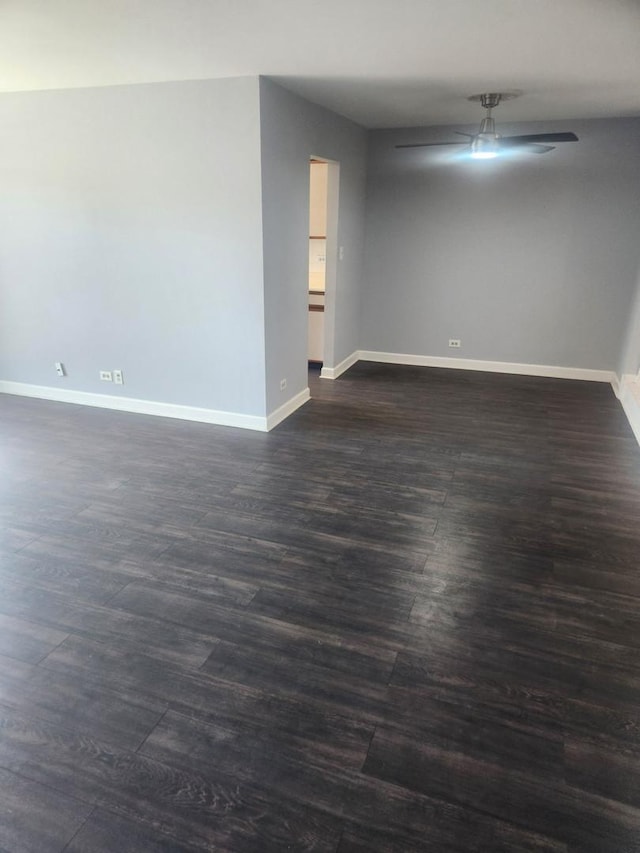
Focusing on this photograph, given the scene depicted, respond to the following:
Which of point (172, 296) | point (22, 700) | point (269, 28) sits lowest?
point (22, 700)

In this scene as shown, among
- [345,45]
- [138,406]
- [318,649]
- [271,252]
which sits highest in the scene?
[345,45]

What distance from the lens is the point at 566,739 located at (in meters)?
1.76

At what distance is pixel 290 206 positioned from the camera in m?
4.16

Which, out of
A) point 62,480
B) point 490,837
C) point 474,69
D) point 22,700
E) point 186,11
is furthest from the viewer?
point 62,480

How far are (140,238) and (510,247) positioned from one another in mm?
3880

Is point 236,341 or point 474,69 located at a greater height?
point 474,69

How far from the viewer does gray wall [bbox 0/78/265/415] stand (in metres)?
3.76

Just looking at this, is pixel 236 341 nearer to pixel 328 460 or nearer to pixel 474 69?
pixel 328 460

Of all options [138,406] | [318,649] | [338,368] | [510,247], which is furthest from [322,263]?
[318,649]

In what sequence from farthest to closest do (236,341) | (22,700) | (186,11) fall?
1. (236,341)
2. (186,11)
3. (22,700)

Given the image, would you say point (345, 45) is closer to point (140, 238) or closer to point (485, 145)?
point (485, 145)

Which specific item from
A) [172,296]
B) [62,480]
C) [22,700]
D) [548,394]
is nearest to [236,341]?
[172,296]

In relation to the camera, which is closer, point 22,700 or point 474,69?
point 22,700

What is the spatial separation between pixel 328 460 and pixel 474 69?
8.73ft
